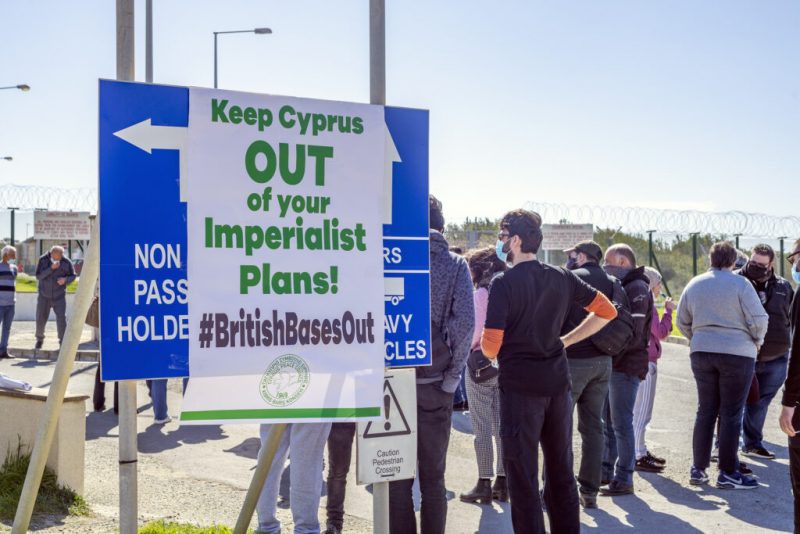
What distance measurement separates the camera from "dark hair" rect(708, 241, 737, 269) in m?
7.32

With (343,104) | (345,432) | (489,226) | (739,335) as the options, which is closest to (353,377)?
(343,104)

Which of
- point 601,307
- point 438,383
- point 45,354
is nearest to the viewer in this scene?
point 438,383

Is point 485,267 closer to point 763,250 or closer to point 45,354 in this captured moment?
point 763,250

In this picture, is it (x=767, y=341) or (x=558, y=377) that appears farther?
(x=767, y=341)

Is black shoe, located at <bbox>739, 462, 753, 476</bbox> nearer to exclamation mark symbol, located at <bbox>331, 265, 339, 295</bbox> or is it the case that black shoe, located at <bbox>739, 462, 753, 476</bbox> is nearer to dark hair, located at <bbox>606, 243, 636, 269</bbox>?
dark hair, located at <bbox>606, 243, 636, 269</bbox>

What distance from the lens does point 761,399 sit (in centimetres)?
873

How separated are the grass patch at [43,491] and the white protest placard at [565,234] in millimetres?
17744

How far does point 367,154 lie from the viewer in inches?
153

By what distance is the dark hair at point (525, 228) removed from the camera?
5.13 meters

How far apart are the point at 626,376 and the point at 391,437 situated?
146 inches

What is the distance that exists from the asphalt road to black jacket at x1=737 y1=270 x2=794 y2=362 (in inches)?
42.0

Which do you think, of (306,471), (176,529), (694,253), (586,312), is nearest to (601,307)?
(586,312)

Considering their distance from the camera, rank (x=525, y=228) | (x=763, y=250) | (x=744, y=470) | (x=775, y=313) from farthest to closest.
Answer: (x=775, y=313) < (x=763, y=250) < (x=744, y=470) < (x=525, y=228)

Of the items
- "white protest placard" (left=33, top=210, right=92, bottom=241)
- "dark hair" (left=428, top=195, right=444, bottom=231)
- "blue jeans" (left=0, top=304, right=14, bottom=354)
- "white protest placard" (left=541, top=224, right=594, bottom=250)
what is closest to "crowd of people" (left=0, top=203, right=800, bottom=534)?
"dark hair" (left=428, top=195, right=444, bottom=231)
